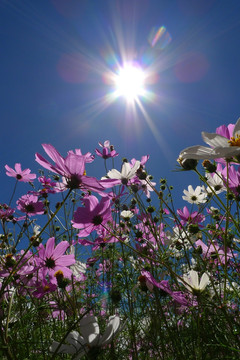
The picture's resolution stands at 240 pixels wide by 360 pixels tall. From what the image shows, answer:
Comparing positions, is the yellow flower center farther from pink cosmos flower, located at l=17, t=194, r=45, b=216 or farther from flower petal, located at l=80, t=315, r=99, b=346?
pink cosmos flower, located at l=17, t=194, r=45, b=216

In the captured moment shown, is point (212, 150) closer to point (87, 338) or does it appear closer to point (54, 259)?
point (87, 338)

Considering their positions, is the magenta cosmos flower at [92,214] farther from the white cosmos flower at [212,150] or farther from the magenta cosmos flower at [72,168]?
the white cosmos flower at [212,150]

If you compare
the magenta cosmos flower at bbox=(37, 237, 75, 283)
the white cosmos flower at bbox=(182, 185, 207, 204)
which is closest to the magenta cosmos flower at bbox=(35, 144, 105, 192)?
the magenta cosmos flower at bbox=(37, 237, 75, 283)

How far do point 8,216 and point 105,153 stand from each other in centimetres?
82

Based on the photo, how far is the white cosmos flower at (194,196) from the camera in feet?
5.95

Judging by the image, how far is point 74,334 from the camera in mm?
496

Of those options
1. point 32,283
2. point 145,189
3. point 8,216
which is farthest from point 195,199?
point 8,216

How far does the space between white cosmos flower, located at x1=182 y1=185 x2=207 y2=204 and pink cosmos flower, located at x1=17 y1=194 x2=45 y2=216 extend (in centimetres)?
99

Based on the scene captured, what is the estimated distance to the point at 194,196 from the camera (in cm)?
188

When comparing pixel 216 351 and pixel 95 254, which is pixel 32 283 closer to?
pixel 95 254

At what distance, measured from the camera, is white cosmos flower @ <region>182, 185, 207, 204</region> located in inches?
71.4

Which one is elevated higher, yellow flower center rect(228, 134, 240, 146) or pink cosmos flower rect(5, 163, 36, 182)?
pink cosmos flower rect(5, 163, 36, 182)

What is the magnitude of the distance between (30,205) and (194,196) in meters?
1.12

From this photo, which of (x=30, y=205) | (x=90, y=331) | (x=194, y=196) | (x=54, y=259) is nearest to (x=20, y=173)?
(x=30, y=205)
